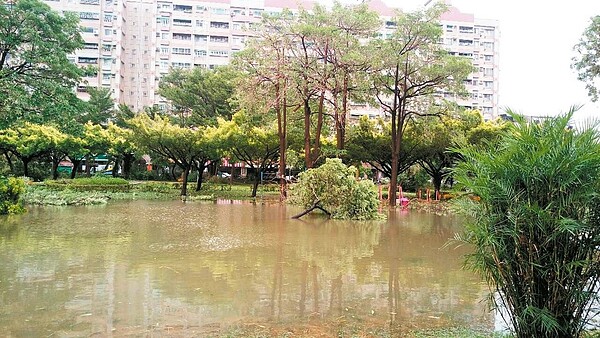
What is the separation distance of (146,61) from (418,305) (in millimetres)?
51532

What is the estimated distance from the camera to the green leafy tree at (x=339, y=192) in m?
14.1

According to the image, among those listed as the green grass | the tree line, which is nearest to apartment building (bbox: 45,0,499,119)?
the tree line

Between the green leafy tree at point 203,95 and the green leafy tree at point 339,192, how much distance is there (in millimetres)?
17042

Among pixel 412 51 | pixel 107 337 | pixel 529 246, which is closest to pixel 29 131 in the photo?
pixel 412 51

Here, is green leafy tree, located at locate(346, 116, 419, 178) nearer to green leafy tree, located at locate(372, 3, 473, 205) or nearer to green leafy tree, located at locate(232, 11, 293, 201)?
green leafy tree, located at locate(372, 3, 473, 205)

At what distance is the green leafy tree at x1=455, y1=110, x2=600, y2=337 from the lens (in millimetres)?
3227

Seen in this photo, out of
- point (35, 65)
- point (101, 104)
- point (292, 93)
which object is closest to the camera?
point (35, 65)

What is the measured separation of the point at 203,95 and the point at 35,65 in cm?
1906

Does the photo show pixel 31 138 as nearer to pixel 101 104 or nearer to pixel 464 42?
pixel 101 104

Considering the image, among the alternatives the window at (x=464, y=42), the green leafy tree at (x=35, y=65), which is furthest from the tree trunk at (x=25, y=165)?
the window at (x=464, y=42)

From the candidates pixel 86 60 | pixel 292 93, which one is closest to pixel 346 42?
pixel 292 93

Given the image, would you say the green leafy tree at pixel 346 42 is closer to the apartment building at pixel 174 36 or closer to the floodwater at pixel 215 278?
the floodwater at pixel 215 278

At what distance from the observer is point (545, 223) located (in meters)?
3.24

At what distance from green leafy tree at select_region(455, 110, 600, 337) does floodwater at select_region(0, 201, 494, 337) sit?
132cm
